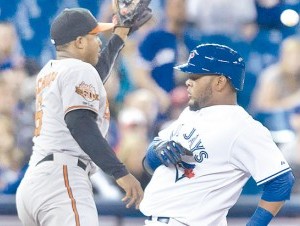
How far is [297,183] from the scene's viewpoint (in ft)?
21.0

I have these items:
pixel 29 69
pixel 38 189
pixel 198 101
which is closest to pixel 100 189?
pixel 29 69

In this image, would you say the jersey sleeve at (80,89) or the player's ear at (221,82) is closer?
the player's ear at (221,82)

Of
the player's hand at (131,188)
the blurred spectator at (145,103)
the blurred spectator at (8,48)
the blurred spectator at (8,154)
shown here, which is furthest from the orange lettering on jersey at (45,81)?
the blurred spectator at (8,48)

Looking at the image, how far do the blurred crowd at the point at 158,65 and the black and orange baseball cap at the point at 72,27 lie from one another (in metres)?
2.17

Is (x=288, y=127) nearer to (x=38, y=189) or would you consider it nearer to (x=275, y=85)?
(x=275, y=85)

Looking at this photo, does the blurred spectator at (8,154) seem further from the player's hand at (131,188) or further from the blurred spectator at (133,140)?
the player's hand at (131,188)

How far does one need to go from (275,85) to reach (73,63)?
9.76 feet

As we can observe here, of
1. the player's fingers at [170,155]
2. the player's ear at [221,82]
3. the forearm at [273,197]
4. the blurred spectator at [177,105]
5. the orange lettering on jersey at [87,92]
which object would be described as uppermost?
the player's ear at [221,82]

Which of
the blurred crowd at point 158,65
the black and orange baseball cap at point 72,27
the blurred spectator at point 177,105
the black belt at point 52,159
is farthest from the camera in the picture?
the blurred spectator at point 177,105

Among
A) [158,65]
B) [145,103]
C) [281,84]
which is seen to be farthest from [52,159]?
[281,84]

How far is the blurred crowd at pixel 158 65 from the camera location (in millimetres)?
6672

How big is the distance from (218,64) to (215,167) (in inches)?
17.7

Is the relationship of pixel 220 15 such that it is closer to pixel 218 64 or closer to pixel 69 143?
pixel 69 143

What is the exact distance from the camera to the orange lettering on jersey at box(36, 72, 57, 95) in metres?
4.21
